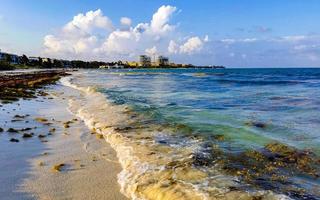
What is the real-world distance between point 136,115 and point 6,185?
1051 centimetres

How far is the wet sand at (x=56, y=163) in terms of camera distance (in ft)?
24.0

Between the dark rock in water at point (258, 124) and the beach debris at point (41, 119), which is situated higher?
the dark rock in water at point (258, 124)

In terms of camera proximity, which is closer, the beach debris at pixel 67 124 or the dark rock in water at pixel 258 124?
the dark rock in water at pixel 258 124

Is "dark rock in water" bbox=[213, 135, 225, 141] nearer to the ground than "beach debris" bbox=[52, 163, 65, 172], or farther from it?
farther from it

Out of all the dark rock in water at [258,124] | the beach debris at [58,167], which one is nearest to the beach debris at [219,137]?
the dark rock in water at [258,124]

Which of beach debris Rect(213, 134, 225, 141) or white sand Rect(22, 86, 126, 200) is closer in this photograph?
white sand Rect(22, 86, 126, 200)

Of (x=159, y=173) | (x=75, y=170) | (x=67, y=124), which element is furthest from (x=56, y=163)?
(x=67, y=124)

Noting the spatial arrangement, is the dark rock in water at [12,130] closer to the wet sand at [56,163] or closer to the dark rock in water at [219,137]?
the wet sand at [56,163]

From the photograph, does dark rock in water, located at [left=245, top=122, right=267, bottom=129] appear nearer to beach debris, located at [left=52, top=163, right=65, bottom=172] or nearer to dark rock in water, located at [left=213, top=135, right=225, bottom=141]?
dark rock in water, located at [left=213, top=135, right=225, bottom=141]

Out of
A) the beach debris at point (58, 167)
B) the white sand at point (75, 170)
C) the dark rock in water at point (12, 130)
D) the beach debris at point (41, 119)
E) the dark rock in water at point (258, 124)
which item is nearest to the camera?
the white sand at point (75, 170)

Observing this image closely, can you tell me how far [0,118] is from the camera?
1641 centimetres

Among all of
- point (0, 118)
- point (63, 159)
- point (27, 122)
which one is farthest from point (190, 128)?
point (0, 118)

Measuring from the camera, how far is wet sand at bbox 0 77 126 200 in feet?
24.0

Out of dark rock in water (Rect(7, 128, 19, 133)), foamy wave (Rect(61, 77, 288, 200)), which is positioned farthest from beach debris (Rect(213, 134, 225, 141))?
dark rock in water (Rect(7, 128, 19, 133))
